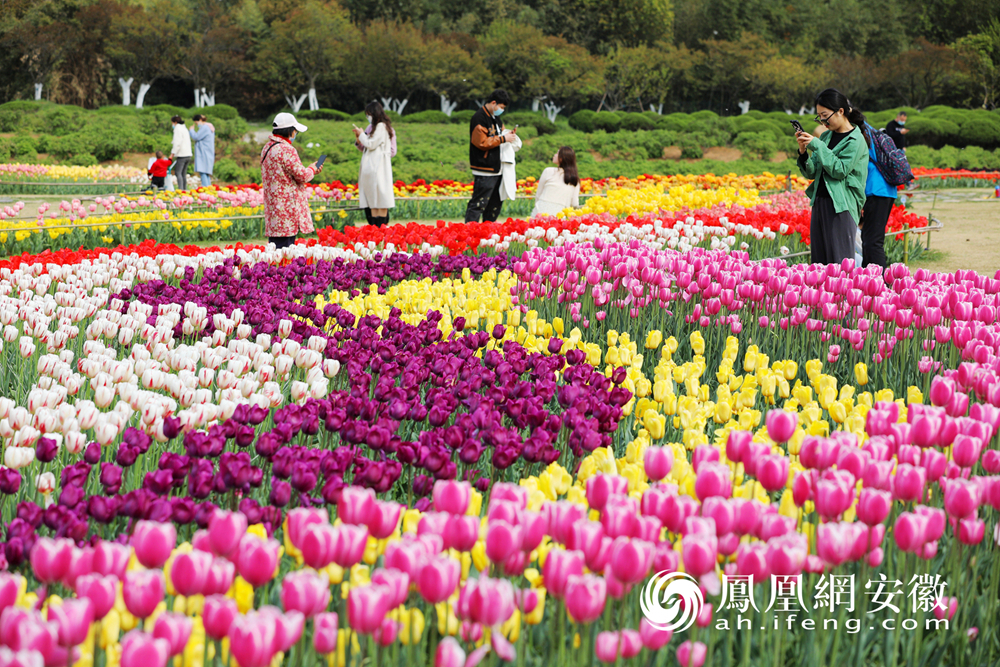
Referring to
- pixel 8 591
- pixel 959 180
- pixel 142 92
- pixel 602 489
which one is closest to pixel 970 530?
pixel 602 489

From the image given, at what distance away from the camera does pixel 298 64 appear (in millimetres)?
50438

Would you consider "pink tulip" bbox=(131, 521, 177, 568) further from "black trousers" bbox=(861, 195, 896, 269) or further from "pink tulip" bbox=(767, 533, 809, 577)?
"black trousers" bbox=(861, 195, 896, 269)

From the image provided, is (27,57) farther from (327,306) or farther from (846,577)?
(846,577)

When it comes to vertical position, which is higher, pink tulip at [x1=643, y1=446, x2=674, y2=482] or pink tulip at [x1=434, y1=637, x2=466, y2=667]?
pink tulip at [x1=643, y1=446, x2=674, y2=482]

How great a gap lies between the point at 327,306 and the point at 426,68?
153 feet

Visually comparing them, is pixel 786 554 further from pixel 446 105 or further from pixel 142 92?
pixel 446 105

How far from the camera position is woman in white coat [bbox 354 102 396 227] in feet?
37.8

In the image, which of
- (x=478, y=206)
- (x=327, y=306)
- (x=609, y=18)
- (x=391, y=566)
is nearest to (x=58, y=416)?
(x=391, y=566)

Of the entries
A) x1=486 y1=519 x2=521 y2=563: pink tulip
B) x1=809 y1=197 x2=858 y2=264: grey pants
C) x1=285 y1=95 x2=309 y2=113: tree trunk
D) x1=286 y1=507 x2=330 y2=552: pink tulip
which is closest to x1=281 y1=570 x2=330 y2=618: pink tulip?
x1=286 y1=507 x2=330 y2=552: pink tulip

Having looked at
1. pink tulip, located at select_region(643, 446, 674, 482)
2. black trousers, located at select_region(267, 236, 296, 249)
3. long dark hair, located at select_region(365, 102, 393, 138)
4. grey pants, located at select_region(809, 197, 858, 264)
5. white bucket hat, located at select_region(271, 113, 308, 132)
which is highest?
long dark hair, located at select_region(365, 102, 393, 138)

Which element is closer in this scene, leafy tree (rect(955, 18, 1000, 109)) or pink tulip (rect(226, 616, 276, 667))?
pink tulip (rect(226, 616, 276, 667))

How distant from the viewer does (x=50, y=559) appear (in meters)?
1.56

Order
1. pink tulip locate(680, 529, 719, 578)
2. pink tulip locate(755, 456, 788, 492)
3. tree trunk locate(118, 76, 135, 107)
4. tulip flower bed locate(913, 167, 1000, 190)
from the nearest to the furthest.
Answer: pink tulip locate(680, 529, 719, 578) → pink tulip locate(755, 456, 788, 492) → tulip flower bed locate(913, 167, 1000, 190) → tree trunk locate(118, 76, 135, 107)

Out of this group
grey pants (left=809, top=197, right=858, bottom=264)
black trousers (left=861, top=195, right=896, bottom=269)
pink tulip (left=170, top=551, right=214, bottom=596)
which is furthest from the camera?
black trousers (left=861, top=195, right=896, bottom=269)
